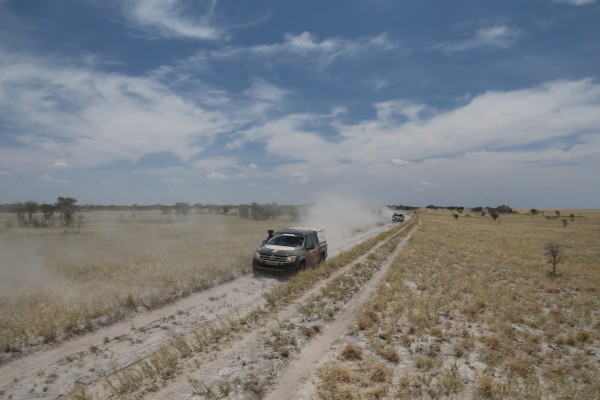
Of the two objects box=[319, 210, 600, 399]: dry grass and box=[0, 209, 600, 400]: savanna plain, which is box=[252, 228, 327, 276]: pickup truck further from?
box=[319, 210, 600, 399]: dry grass

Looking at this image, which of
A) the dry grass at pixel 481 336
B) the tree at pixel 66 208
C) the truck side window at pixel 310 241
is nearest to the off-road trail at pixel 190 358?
the dry grass at pixel 481 336

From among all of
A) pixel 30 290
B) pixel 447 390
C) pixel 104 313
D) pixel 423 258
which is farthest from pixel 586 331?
pixel 30 290

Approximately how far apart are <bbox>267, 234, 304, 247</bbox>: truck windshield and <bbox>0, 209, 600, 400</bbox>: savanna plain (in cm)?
174

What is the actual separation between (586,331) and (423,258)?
1228 centimetres

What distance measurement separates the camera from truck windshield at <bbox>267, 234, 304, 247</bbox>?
55.5ft

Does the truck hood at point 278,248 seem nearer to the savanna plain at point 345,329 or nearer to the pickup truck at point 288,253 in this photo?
the pickup truck at point 288,253

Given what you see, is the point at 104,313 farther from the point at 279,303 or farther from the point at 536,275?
the point at 536,275

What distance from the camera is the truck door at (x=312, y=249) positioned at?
55.7ft

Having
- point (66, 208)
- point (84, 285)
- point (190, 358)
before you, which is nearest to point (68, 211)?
point (66, 208)

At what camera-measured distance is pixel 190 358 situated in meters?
7.36

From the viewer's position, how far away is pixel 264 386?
631cm

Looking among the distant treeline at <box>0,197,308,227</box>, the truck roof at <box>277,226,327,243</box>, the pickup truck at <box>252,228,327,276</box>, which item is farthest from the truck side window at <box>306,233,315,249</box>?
the distant treeline at <box>0,197,308,227</box>

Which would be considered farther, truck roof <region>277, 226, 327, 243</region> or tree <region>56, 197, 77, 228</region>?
tree <region>56, 197, 77, 228</region>

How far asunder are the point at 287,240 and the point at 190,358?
10.2m
